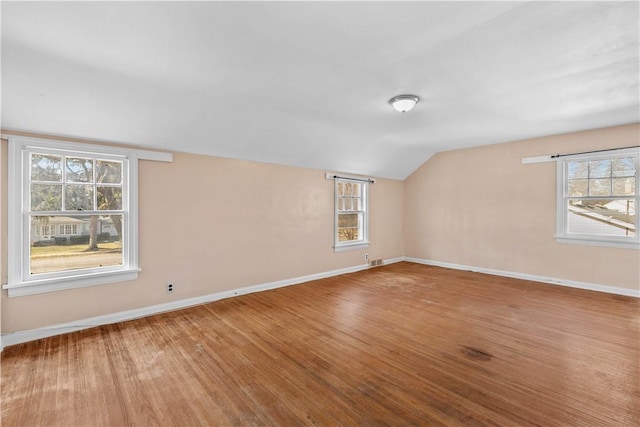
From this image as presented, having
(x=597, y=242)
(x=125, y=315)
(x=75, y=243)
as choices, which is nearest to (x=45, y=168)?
(x=75, y=243)

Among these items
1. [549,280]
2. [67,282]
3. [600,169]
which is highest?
[600,169]

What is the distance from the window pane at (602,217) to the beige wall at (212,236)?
13.2ft

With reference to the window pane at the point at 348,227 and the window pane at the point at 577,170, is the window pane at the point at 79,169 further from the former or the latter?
the window pane at the point at 577,170

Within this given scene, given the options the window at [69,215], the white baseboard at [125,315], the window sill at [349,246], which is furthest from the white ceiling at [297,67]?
the window sill at [349,246]

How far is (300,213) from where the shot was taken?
497 centimetres

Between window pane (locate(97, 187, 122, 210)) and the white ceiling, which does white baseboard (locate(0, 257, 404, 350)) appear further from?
the white ceiling

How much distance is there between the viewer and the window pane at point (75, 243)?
9.56 feet

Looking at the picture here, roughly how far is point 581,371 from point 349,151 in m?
3.87

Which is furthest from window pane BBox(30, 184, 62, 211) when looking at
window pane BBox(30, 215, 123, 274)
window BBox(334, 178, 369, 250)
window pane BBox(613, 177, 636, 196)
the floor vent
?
window pane BBox(613, 177, 636, 196)

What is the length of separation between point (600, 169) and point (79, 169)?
7.31 meters

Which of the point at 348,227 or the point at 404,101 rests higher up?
the point at 404,101

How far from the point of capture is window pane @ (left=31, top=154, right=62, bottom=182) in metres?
2.88

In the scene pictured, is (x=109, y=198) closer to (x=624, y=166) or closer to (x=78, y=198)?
(x=78, y=198)

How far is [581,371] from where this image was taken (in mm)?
2217
